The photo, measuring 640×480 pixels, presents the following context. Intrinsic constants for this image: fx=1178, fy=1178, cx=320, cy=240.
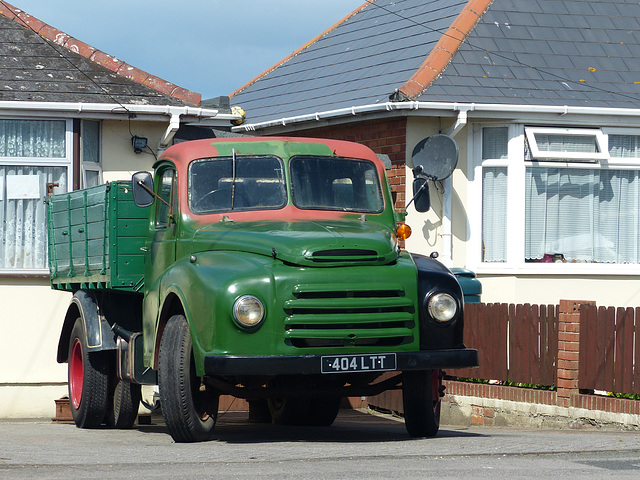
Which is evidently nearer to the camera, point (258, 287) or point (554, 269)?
point (258, 287)

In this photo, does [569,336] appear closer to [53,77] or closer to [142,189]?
[142,189]

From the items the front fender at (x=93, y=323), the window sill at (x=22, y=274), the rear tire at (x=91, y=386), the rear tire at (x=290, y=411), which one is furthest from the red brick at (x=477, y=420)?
the window sill at (x=22, y=274)

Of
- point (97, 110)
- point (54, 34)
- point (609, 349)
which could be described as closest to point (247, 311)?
point (609, 349)

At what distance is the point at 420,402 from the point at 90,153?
6504 millimetres

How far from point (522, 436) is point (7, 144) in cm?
725

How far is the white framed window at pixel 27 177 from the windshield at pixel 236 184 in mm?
4563

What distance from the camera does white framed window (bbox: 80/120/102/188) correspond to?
45.5 ft

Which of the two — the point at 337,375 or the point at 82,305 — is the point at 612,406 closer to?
the point at 337,375

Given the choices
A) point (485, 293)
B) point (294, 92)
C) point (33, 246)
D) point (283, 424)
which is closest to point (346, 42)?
point (294, 92)

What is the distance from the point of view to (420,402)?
9039 mm

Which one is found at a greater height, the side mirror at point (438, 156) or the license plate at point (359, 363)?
the side mirror at point (438, 156)

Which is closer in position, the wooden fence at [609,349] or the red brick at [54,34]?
the wooden fence at [609,349]

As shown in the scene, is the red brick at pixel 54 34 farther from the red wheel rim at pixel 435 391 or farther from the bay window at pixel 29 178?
the red wheel rim at pixel 435 391

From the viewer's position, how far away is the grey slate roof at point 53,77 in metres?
13.8
